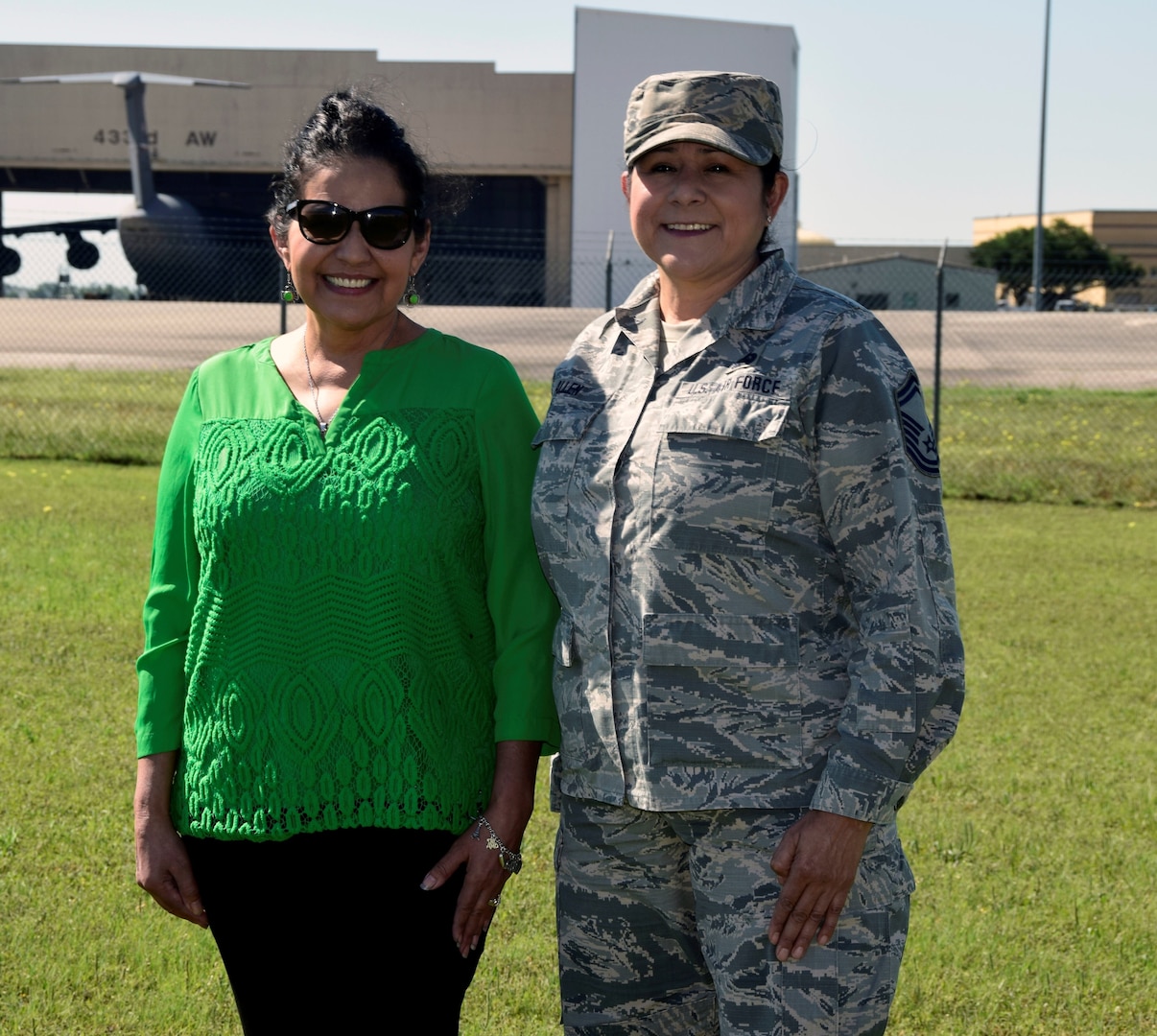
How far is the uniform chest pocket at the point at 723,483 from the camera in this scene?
217cm

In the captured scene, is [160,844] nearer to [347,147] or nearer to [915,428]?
[347,147]

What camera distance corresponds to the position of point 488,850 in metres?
2.31

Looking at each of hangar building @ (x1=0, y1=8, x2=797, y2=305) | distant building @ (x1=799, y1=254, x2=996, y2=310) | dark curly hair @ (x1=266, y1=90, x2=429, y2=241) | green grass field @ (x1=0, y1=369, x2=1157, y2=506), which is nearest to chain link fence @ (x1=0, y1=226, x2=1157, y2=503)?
green grass field @ (x1=0, y1=369, x2=1157, y2=506)

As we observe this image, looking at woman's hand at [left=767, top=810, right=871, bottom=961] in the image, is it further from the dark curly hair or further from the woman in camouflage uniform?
the dark curly hair

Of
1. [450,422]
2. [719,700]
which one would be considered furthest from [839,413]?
[450,422]

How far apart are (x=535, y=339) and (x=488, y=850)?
18639 millimetres

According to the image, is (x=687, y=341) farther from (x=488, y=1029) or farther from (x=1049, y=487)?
(x=1049, y=487)

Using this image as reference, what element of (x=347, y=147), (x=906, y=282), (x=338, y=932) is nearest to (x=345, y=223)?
(x=347, y=147)

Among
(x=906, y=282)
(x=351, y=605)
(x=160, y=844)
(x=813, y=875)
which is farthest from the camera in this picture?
(x=906, y=282)

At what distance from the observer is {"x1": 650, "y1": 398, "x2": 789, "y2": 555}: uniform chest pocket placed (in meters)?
2.17

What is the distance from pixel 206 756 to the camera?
7.62ft

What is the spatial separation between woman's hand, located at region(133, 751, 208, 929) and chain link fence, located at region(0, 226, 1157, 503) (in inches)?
320

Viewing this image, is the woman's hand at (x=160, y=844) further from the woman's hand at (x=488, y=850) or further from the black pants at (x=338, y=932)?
the woman's hand at (x=488, y=850)

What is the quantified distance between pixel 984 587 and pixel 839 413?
262 inches
